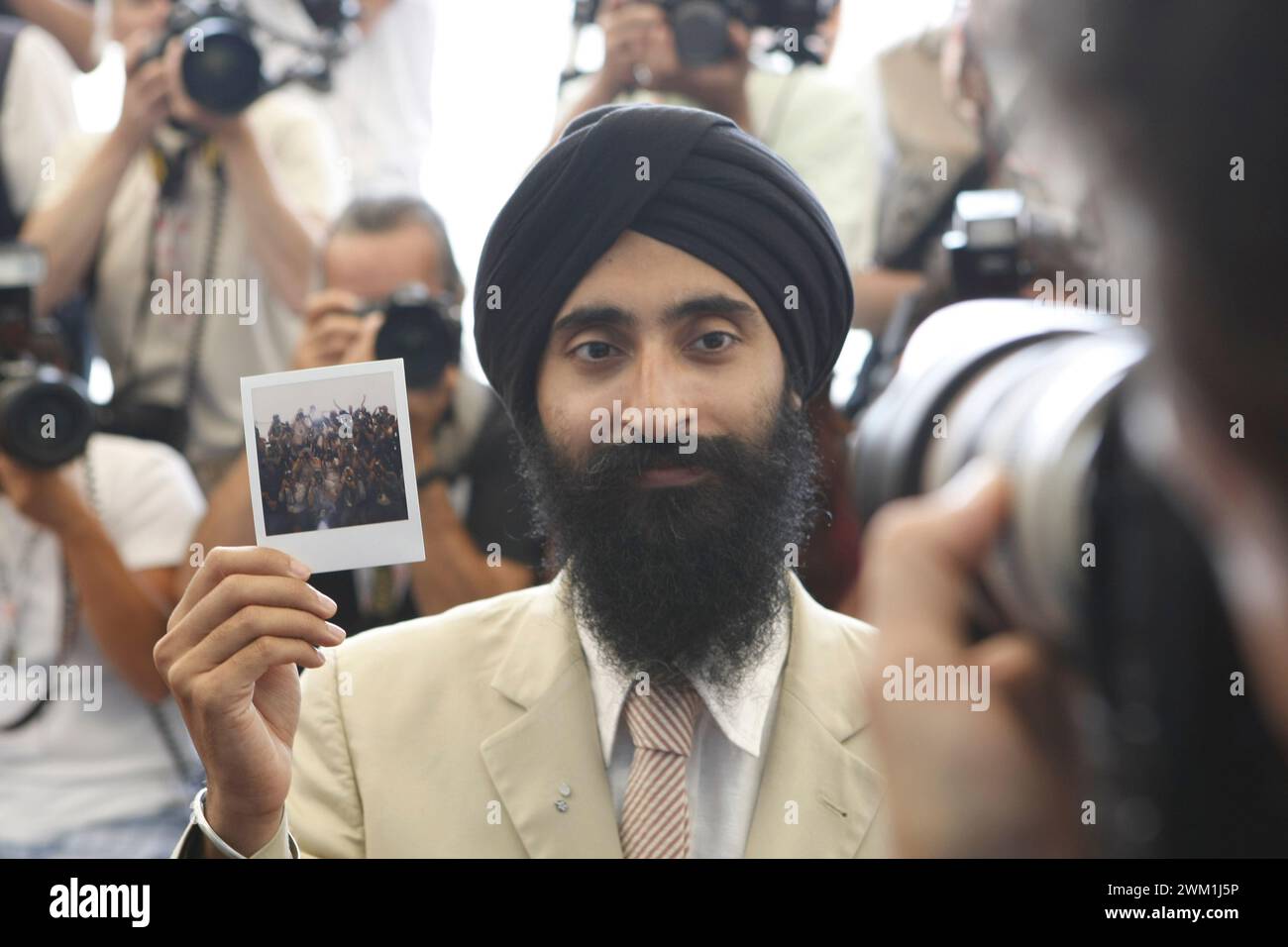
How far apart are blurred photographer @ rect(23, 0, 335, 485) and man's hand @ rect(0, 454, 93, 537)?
0.49ft

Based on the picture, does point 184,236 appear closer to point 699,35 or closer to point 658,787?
point 699,35

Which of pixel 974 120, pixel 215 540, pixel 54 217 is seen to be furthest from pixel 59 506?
pixel 974 120

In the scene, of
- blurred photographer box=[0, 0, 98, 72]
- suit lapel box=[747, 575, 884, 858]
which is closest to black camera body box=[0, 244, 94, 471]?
blurred photographer box=[0, 0, 98, 72]

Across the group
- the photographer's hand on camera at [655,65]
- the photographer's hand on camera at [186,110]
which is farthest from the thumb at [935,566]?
the photographer's hand on camera at [186,110]

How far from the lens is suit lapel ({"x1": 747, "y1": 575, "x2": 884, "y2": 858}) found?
4.24 ft

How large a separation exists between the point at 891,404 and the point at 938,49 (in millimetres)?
911

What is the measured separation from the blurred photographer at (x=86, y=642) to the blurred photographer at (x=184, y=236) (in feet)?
0.40

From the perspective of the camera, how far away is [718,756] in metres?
1.33

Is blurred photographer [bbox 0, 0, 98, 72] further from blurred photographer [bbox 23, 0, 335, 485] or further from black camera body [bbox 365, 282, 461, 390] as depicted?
black camera body [bbox 365, 282, 461, 390]

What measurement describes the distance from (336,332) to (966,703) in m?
1.18

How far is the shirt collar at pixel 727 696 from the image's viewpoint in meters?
1.33

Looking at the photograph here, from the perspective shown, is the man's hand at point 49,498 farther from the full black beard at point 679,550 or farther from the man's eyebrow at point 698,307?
the man's eyebrow at point 698,307

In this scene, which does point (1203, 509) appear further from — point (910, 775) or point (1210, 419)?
point (910, 775)

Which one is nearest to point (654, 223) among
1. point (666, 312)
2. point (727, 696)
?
point (666, 312)
